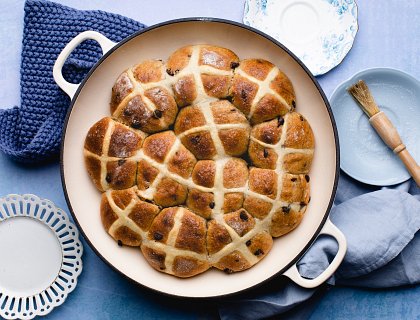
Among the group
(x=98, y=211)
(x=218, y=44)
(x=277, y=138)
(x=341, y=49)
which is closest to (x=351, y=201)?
(x=277, y=138)

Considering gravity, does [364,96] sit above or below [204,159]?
above

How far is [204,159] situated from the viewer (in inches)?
74.5

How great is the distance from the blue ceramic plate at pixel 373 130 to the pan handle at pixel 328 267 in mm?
270

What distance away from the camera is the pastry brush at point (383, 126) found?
6.70 ft

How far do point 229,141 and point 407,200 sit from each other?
620 millimetres

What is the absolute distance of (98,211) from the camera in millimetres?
2002

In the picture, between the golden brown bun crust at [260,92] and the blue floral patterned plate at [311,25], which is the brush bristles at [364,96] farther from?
the golden brown bun crust at [260,92]

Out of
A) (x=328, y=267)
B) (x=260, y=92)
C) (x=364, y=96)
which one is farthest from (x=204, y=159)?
(x=364, y=96)

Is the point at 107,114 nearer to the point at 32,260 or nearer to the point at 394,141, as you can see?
the point at 32,260

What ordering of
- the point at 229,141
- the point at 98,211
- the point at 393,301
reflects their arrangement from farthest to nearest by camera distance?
the point at 393,301 → the point at 98,211 → the point at 229,141

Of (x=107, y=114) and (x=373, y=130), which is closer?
(x=107, y=114)

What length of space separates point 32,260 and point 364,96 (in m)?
1.19

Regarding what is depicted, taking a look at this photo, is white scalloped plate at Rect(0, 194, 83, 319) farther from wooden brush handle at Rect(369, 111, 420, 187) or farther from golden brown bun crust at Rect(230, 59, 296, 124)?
wooden brush handle at Rect(369, 111, 420, 187)

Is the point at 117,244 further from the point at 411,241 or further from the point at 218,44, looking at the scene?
the point at 411,241
